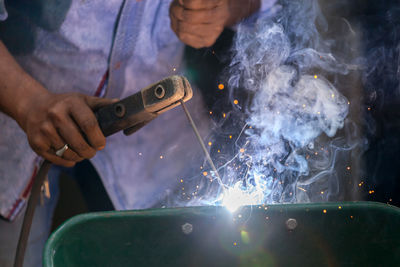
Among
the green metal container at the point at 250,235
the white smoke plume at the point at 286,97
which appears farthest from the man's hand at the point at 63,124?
the white smoke plume at the point at 286,97

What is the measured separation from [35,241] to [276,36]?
33.5 inches

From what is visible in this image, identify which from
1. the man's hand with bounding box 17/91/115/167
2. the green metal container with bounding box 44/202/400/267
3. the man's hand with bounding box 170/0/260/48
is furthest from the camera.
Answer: the man's hand with bounding box 170/0/260/48

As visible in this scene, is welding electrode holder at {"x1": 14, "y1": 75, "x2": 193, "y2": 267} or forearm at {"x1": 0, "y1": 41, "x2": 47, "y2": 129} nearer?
welding electrode holder at {"x1": 14, "y1": 75, "x2": 193, "y2": 267}

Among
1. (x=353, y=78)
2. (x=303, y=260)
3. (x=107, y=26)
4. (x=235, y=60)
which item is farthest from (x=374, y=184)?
(x=107, y=26)

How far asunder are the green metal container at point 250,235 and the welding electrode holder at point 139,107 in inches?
7.5

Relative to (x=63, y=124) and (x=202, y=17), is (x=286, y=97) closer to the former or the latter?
(x=202, y=17)

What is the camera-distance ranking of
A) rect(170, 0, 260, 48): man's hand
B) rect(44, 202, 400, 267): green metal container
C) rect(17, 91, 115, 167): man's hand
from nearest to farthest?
rect(44, 202, 400, 267): green metal container < rect(17, 91, 115, 167): man's hand < rect(170, 0, 260, 48): man's hand

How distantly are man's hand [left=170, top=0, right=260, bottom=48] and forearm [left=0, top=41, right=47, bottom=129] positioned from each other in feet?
1.18

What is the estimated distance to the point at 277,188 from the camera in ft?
3.19

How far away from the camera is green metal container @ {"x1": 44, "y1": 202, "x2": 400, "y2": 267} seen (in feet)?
2.13

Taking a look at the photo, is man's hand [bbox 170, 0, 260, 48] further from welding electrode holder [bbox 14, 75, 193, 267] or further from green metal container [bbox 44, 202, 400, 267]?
green metal container [bbox 44, 202, 400, 267]

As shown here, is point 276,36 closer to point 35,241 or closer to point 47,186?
point 47,186

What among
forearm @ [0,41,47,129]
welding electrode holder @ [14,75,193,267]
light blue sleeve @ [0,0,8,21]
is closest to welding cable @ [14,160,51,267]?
welding electrode holder @ [14,75,193,267]

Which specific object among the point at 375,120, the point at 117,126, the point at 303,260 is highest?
the point at 117,126
